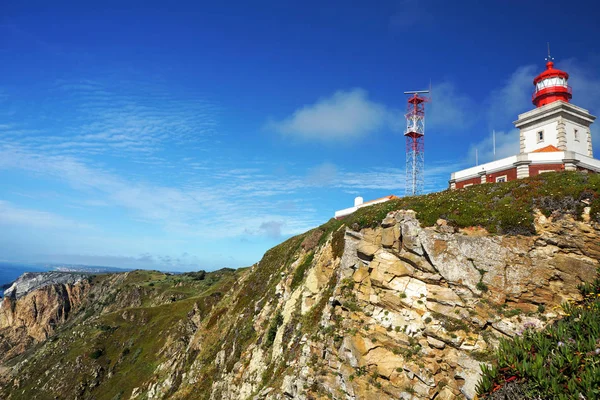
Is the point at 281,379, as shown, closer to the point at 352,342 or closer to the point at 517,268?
the point at 352,342

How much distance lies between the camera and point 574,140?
34.0m

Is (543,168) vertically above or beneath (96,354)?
above

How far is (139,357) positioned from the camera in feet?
207

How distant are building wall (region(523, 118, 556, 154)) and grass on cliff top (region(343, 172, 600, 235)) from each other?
36.4 ft

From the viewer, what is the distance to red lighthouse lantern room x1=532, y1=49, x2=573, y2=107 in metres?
35.9

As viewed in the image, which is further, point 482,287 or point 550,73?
point 550,73

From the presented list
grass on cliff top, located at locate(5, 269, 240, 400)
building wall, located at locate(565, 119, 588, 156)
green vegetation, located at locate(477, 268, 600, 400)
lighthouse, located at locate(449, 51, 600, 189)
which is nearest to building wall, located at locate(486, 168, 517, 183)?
lighthouse, located at locate(449, 51, 600, 189)

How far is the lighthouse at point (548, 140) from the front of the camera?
2967cm

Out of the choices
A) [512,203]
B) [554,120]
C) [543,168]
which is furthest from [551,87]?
[512,203]

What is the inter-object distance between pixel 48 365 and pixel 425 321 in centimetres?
8513

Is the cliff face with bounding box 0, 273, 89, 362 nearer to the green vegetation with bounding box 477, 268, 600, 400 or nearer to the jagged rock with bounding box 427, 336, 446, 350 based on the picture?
the jagged rock with bounding box 427, 336, 446, 350

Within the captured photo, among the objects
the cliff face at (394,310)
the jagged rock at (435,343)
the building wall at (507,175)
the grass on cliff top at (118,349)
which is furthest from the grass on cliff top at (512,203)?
the grass on cliff top at (118,349)

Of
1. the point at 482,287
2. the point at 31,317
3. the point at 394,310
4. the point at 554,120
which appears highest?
the point at 554,120

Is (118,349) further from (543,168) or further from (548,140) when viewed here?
(548,140)
